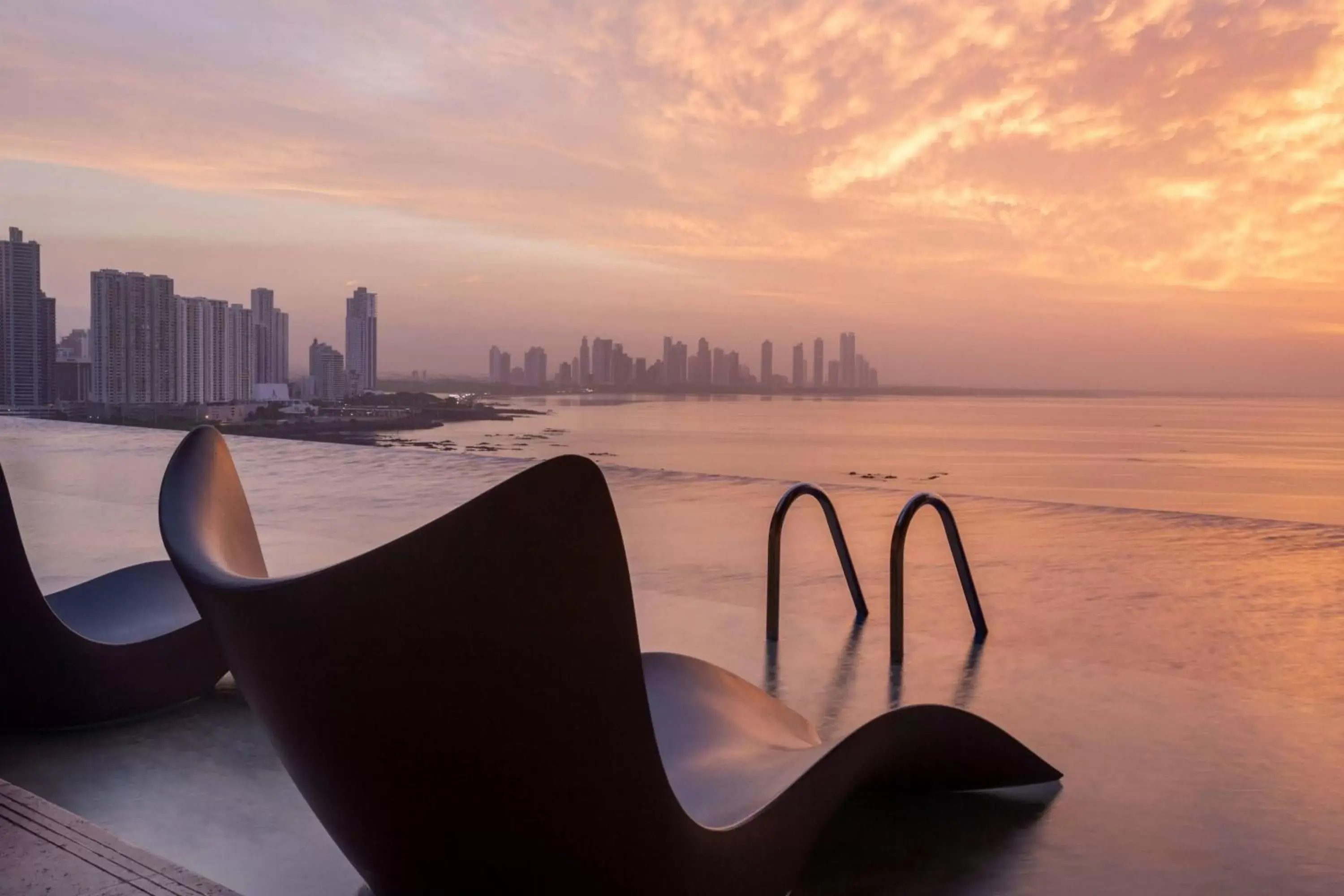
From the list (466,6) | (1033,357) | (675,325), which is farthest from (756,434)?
(466,6)

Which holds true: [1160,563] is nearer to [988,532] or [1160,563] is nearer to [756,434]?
[988,532]

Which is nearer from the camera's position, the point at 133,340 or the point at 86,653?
the point at 86,653

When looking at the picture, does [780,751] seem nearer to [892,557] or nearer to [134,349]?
[892,557]

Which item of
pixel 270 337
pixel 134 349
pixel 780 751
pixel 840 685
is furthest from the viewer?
pixel 270 337

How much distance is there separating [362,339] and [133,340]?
25.4 ft

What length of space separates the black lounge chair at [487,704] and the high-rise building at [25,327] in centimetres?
3474

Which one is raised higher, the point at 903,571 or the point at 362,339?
the point at 362,339

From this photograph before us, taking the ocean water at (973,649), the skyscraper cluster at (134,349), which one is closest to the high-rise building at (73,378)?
the skyscraper cluster at (134,349)

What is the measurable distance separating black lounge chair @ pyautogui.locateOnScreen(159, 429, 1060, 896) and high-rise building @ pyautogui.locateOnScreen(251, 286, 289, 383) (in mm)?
32605

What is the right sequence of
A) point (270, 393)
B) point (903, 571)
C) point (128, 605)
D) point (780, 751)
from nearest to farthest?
1. point (780, 751)
2. point (128, 605)
3. point (903, 571)
4. point (270, 393)

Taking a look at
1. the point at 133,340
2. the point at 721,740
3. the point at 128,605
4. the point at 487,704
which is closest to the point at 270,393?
the point at 133,340

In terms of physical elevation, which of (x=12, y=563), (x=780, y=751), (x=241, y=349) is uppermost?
(x=241, y=349)

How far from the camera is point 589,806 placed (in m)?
1.43

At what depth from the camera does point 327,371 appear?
34000 mm
